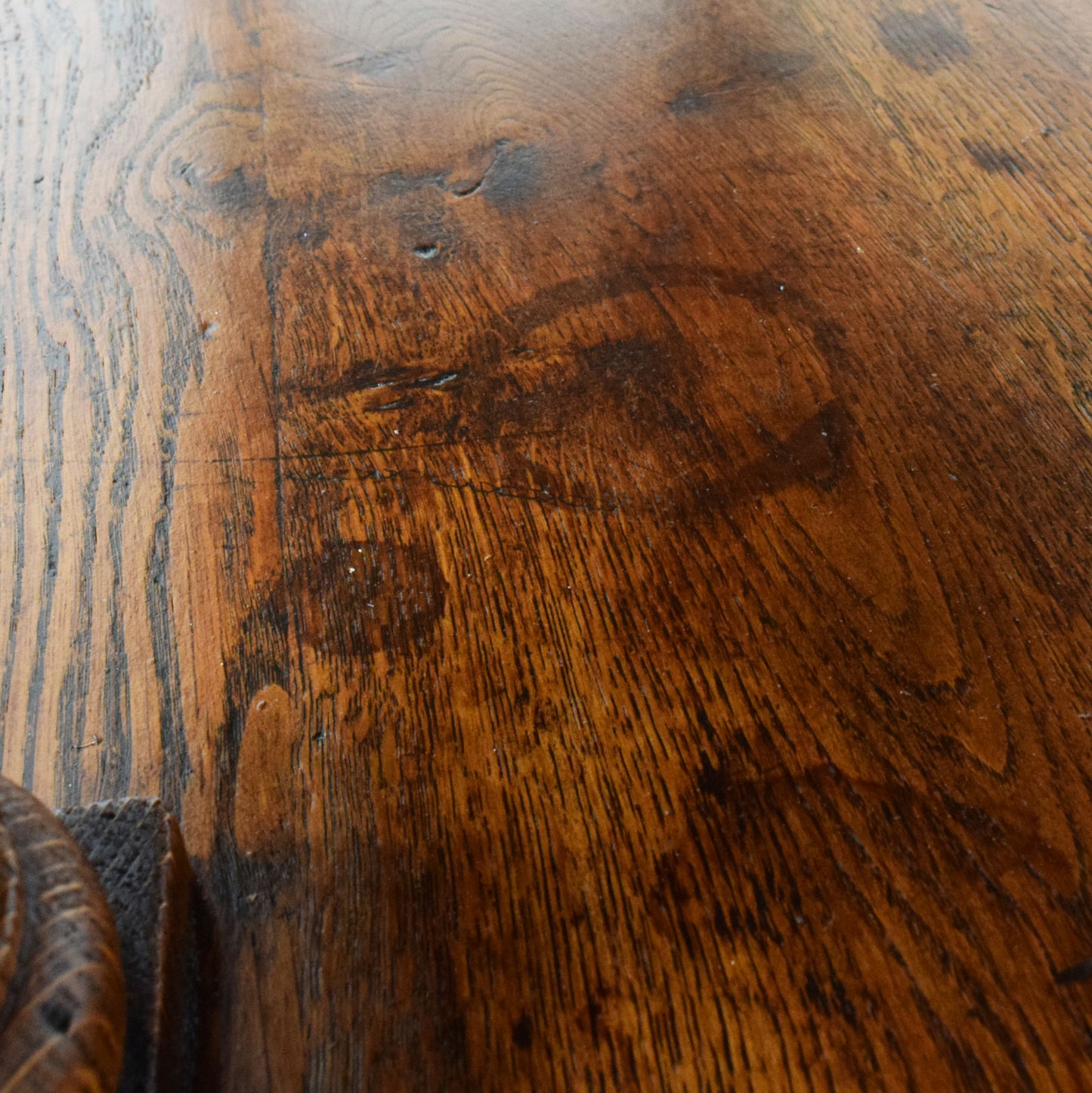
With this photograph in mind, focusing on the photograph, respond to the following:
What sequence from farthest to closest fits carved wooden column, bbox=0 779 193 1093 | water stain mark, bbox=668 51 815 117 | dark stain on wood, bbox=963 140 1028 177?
1. water stain mark, bbox=668 51 815 117
2. dark stain on wood, bbox=963 140 1028 177
3. carved wooden column, bbox=0 779 193 1093

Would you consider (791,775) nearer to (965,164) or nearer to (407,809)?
(407,809)

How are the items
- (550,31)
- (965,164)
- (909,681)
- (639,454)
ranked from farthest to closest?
1. (550,31)
2. (965,164)
3. (639,454)
4. (909,681)

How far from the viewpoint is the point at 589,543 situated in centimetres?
59

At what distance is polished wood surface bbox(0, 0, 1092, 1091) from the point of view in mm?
439

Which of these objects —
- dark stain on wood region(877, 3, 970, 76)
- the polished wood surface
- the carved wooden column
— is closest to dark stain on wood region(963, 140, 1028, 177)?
the polished wood surface

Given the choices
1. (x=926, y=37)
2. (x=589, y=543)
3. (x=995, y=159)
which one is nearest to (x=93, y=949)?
(x=589, y=543)

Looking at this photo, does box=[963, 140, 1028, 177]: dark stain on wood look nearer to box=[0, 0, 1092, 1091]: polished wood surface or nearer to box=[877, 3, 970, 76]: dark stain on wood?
box=[0, 0, 1092, 1091]: polished wood surface

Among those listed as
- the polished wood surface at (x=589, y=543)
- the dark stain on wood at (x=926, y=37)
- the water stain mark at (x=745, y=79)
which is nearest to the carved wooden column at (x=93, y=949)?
the polished wood surface at (x=589, y=543)

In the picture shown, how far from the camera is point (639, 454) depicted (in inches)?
24.9

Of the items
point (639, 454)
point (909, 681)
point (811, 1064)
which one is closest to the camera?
point (811, 1064)

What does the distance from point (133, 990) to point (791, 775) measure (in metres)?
0.31

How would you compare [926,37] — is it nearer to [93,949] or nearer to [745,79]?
[745,79]

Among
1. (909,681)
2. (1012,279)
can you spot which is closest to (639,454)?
(909,681)

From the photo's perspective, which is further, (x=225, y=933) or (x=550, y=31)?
(x=550, y=31)
